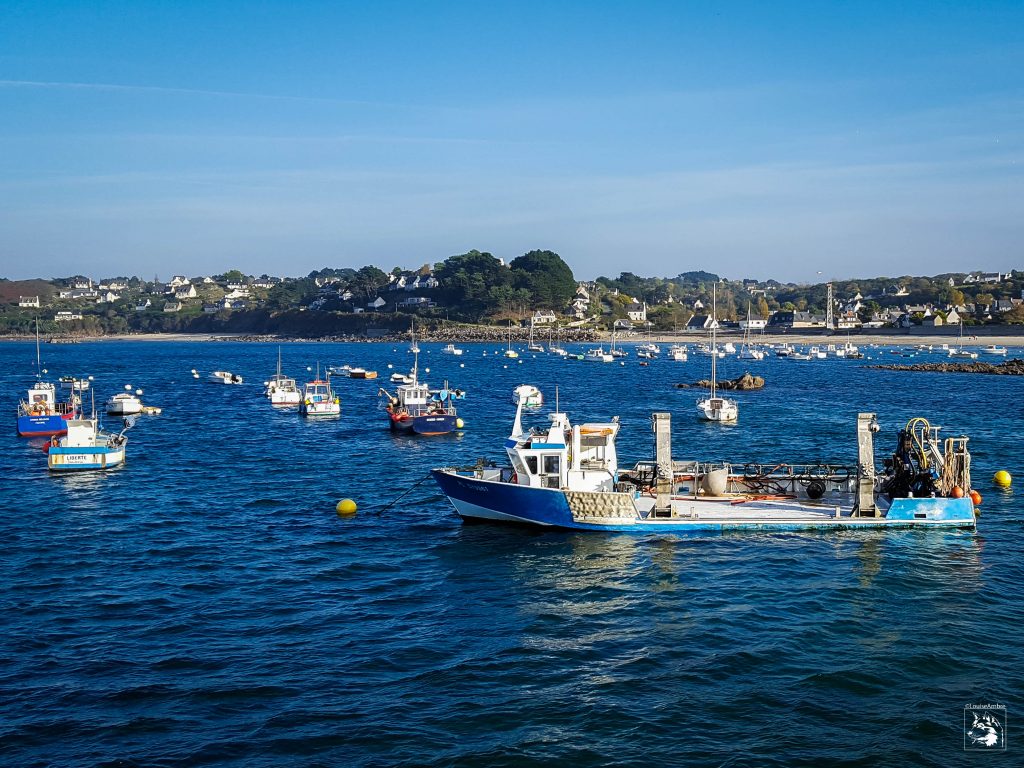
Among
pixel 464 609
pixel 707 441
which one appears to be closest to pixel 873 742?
pixel 464 609

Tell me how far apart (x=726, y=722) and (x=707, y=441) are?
43589 mm

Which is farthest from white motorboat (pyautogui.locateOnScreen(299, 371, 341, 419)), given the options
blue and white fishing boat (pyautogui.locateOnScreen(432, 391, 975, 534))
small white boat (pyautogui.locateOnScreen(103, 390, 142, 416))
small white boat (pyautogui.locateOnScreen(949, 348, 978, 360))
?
small white boat (pyautogui.locateOnScreen(949, 348, 978, 360))

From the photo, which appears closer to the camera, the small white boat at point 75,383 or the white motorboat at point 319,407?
the small white boat at point 75,383

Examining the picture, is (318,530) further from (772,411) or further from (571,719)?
(772,411)

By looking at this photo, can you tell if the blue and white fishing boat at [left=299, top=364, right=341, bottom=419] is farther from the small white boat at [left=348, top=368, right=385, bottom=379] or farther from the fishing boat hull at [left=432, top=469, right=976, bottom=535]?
the small white boat at [left=348, top=368, right=385, bottom=379]

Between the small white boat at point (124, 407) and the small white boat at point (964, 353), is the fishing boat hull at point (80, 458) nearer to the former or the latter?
the small white boat at point (124, 407)

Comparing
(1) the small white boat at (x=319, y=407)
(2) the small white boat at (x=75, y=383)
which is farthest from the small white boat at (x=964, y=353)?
(2) the small white boat at (x=75, y=383)

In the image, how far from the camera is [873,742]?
18.3 m

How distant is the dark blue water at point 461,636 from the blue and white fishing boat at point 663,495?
2.34 feet

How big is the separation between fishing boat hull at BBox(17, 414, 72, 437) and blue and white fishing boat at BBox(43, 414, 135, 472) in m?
15.0

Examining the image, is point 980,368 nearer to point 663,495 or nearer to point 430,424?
point 430,424

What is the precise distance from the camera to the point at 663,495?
3347 centimetres

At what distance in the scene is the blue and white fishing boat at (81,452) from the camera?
49156 millimetres

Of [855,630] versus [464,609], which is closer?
[855,630]
